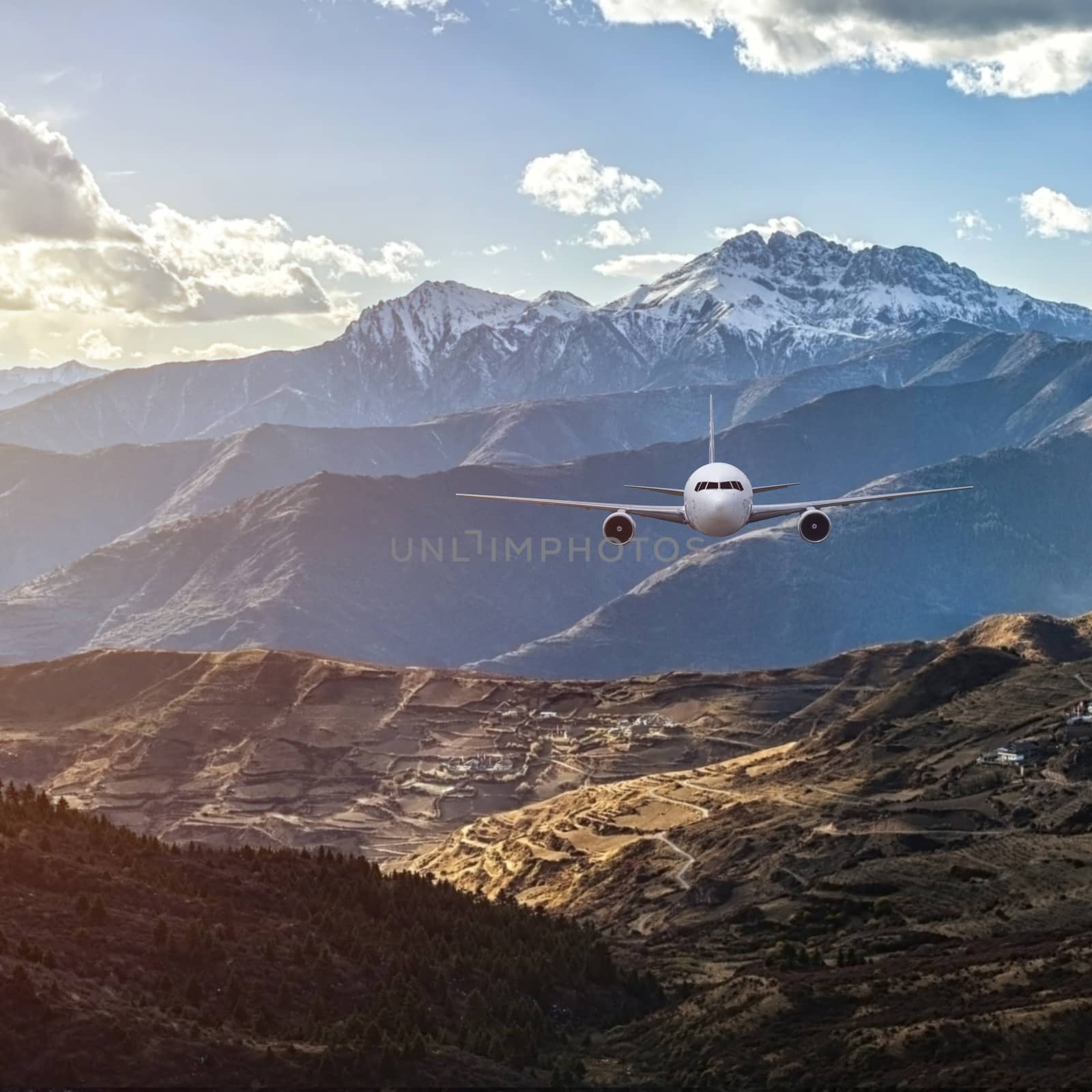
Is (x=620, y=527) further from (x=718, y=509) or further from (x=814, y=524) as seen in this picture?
(x=814, y=524)

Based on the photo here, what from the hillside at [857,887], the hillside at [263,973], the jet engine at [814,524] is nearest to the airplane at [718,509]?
the jet engine at [814,524]

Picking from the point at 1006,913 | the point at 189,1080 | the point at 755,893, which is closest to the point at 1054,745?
the point at 755,893

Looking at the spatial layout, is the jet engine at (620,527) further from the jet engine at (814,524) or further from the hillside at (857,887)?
the hillside at (857,887)

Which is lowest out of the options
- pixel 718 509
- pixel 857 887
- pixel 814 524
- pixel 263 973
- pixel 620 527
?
pixel 857 887

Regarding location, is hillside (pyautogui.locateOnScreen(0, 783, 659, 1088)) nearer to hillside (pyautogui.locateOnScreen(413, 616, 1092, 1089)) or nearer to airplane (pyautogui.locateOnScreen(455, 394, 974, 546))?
hillside (pyautogui.locateOnScreen(413, 616, 1092, 1089))

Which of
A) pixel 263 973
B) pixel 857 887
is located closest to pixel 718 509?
pixel 263 973

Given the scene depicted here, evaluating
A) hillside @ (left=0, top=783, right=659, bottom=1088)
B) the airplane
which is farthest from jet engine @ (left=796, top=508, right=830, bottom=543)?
hillside @ (left=0, top=783, right=659, bottom=1088)
